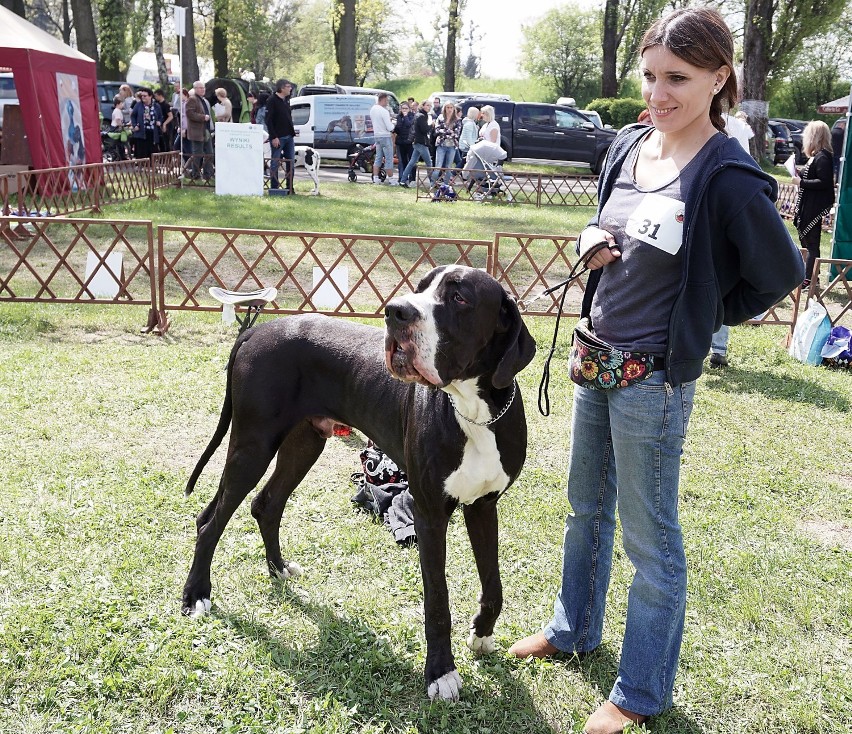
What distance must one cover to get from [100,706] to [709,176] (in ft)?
8.68

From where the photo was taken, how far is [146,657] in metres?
3.07

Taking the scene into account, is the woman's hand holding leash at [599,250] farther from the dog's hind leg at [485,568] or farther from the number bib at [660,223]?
the dog's hind leg at [485,568]

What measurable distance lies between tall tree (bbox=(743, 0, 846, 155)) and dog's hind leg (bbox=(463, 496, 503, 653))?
16.7 m

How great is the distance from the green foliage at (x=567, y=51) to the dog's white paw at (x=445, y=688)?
50626 mm

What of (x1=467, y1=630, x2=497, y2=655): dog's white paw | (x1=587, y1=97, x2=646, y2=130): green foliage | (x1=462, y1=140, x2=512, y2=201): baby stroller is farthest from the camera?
(x1=587, y1=97, x2=646, y2=130): green foliage

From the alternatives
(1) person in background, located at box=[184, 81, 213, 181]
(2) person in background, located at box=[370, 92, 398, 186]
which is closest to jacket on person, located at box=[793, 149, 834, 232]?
(2) person in background, located at box=[370, 92, 398, 186]

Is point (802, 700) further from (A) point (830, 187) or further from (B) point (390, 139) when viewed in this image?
(B) point (390, 139)

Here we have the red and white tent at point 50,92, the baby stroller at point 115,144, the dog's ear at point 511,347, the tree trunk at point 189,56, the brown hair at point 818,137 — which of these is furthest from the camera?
the tree trunk at point 189,56

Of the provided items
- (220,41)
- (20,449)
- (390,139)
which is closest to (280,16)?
(220,41)

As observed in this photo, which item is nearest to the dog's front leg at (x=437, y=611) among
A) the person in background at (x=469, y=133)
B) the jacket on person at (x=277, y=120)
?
the jacket on person at (x=277, y=120)

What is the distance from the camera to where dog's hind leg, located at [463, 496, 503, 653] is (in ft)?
9.95

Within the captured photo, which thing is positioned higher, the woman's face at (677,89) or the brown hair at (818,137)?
the woman's face at (677,89)

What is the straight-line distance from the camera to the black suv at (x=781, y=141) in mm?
30447

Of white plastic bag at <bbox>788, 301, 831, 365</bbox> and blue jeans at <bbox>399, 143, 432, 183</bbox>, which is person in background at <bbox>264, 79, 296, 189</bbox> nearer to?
blue jeans at <bbox>399, 143, 432, 183</bbox>
